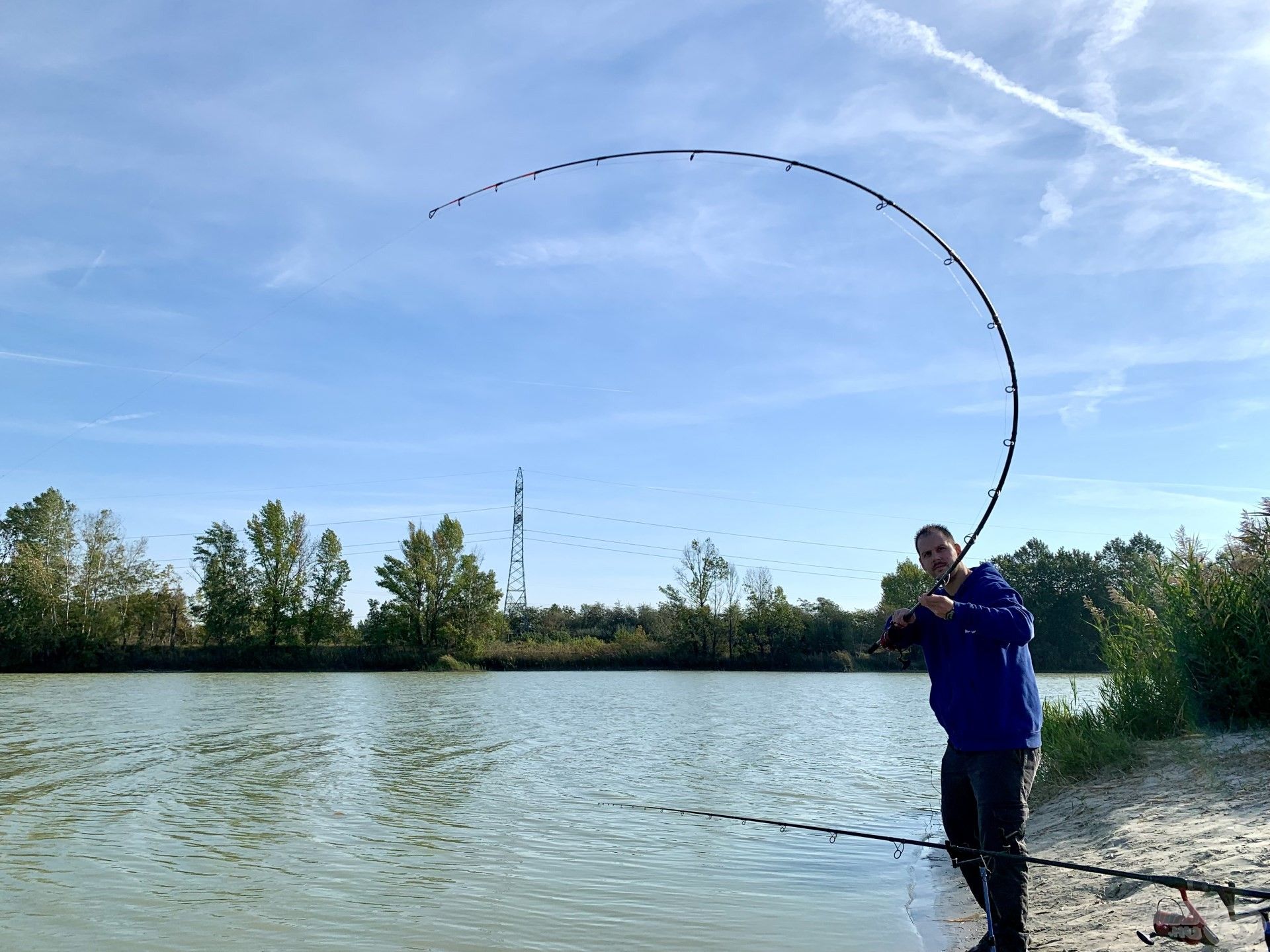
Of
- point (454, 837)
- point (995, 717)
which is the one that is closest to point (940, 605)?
point (995, 717)

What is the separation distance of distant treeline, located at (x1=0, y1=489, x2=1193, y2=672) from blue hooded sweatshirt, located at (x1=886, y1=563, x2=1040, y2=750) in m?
60.7

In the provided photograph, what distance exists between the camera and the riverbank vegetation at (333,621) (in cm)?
6322

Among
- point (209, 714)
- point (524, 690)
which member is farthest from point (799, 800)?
point (524, 690)

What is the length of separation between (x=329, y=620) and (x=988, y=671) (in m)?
70.6

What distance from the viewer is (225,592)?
2736 inches

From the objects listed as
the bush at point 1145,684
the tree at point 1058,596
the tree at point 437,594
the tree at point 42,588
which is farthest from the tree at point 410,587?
the bush at point 1145,684

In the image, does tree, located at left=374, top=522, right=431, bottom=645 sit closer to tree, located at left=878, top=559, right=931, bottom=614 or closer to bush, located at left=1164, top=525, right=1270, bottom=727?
tree, located at left=878, top=559, right=931, bottom=614

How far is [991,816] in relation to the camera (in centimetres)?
470

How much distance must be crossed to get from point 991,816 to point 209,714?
77.7ft

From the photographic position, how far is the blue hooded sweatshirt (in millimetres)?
4629

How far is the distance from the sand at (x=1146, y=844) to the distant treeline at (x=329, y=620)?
186ft

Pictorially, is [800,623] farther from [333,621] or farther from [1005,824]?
[1005,824]

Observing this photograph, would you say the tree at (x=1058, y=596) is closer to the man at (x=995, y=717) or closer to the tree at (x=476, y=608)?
the tree at (x=476, y=608)

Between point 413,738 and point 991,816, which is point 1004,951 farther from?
point 413,738
